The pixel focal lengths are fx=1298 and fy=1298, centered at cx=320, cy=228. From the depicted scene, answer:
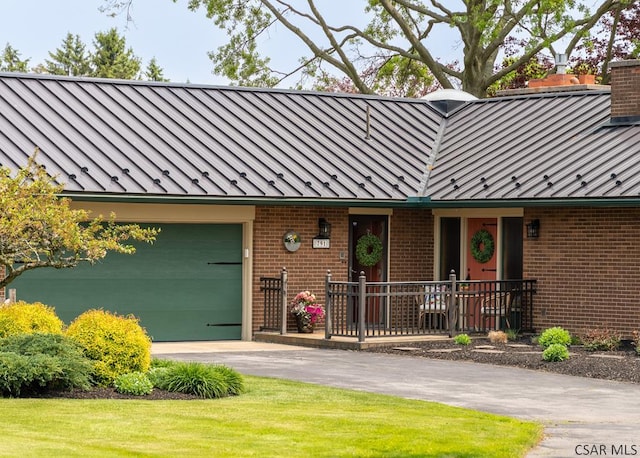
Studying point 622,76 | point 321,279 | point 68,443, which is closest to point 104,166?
point 321,279

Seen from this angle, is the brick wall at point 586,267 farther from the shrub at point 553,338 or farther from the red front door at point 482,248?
the shrub at point 553,338

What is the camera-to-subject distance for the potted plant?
77.9 feet

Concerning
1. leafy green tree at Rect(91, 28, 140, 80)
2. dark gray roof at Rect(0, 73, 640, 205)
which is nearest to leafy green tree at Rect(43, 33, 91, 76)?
leafy green tree at Rect(91, 28, 140, 80)

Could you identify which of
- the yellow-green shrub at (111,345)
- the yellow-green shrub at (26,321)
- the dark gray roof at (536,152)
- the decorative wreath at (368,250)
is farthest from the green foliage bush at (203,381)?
the decorative wreath at (368,250)

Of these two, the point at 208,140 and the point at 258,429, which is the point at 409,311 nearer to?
the point at 208,140

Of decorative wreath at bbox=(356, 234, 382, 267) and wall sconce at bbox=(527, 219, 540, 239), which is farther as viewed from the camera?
decorative wreath at bbox=(356, 234, 382, 267)

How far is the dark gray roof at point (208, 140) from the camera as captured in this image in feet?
74.7

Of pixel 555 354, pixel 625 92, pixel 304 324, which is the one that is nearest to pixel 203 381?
pixel 555 354

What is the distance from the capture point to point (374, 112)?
2833 centimetres

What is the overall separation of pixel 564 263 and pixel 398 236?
3727mm

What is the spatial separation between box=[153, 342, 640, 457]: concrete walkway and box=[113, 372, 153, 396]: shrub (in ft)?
Result: 9.18

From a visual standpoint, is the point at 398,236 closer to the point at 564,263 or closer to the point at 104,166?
the point at 564,263

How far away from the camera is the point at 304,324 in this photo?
77.8ft

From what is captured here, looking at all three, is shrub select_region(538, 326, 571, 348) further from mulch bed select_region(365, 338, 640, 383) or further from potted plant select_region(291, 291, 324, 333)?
potted plant select_region(291, 291, 324, 333)
